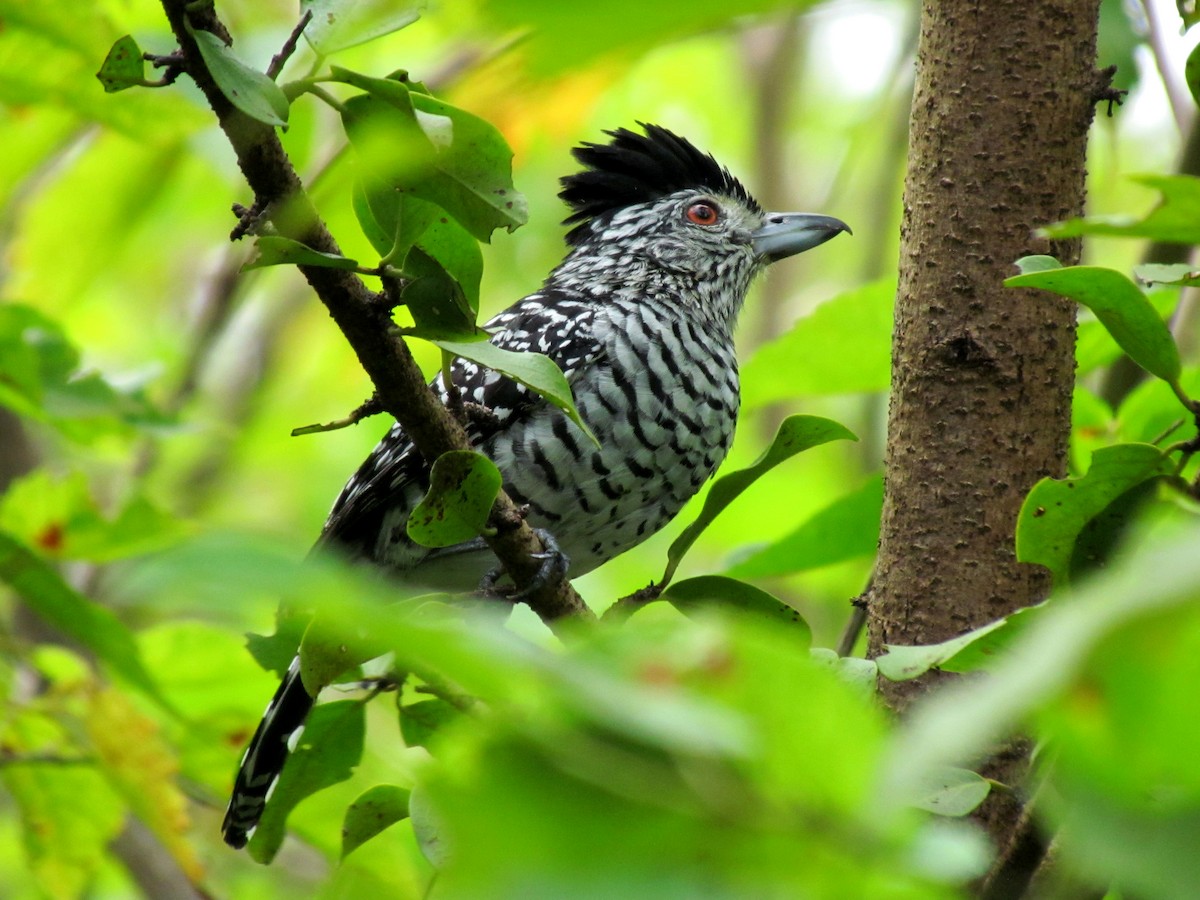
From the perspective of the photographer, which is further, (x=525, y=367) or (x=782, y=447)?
(x=782, y=447)

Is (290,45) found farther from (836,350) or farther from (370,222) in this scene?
(836,350)

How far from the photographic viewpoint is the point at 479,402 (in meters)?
3.37

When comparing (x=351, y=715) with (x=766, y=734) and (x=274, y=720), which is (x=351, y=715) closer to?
(x=274, y=720)

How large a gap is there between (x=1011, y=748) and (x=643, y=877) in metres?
1.45

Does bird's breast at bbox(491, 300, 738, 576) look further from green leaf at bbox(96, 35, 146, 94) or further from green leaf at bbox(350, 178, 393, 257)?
green leaf at bbox(96, 35, 146, 94)

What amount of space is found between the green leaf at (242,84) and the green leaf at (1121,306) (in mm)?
782

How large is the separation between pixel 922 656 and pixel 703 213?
3.37 m

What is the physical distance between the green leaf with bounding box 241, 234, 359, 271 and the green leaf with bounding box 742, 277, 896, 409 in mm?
1384

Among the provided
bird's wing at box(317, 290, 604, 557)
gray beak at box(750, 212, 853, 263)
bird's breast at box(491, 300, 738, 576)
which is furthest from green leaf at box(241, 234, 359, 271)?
gray beak at box(750, 212, 853, 263)

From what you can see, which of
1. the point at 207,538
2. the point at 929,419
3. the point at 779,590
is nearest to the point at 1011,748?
the point at 929,419

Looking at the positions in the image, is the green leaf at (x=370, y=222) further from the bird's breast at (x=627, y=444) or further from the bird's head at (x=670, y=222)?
the bird's head at (x=670, y=222)

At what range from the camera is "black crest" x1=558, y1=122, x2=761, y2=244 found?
4520mm

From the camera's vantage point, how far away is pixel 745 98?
26.2 feet

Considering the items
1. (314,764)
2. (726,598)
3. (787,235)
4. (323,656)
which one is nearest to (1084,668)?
(323,656)
